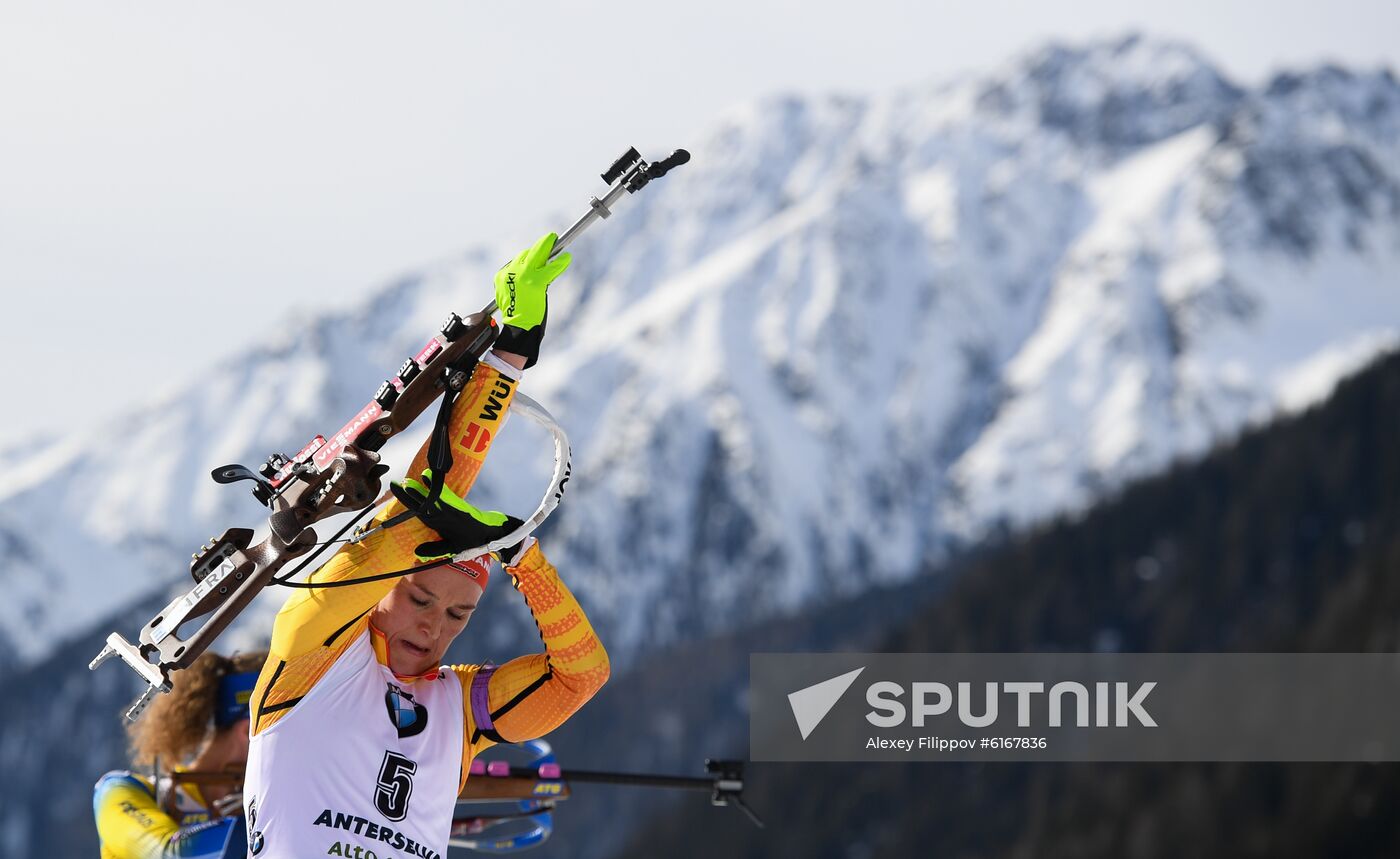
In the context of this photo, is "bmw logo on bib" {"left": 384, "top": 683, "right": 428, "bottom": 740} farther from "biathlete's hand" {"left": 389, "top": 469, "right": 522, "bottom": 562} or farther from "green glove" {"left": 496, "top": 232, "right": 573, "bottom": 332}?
"green glove" {"left": 496, "top": 232, "right": 573, "bottom": 332}

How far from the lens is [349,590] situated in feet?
21.2

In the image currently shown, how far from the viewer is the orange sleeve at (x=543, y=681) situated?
283 inches

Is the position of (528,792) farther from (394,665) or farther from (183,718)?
(394,665)

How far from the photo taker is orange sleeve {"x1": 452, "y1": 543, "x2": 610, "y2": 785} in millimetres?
7191

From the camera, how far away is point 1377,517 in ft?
510

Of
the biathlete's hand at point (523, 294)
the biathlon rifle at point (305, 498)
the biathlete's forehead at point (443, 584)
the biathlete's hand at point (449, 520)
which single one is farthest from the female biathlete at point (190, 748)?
the biathlete's hand at point (523, 294)

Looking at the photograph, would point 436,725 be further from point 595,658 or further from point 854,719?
point 854,719

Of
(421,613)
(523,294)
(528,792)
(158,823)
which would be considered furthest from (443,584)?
(528,792)

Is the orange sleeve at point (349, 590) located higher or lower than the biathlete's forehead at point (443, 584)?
higher

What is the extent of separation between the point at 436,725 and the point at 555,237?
2095mm

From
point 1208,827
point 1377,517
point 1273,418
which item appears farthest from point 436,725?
point 1273,418

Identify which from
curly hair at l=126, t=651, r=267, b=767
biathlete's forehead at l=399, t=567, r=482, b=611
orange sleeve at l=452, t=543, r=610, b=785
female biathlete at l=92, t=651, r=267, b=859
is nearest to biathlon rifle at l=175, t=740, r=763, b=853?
female biathlete at l=92, t=651, r=267, b=859

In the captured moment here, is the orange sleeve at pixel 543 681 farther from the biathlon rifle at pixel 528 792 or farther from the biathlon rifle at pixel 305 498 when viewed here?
the biathlon rifle at pixel 528 792

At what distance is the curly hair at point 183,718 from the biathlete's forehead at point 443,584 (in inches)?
65.9
